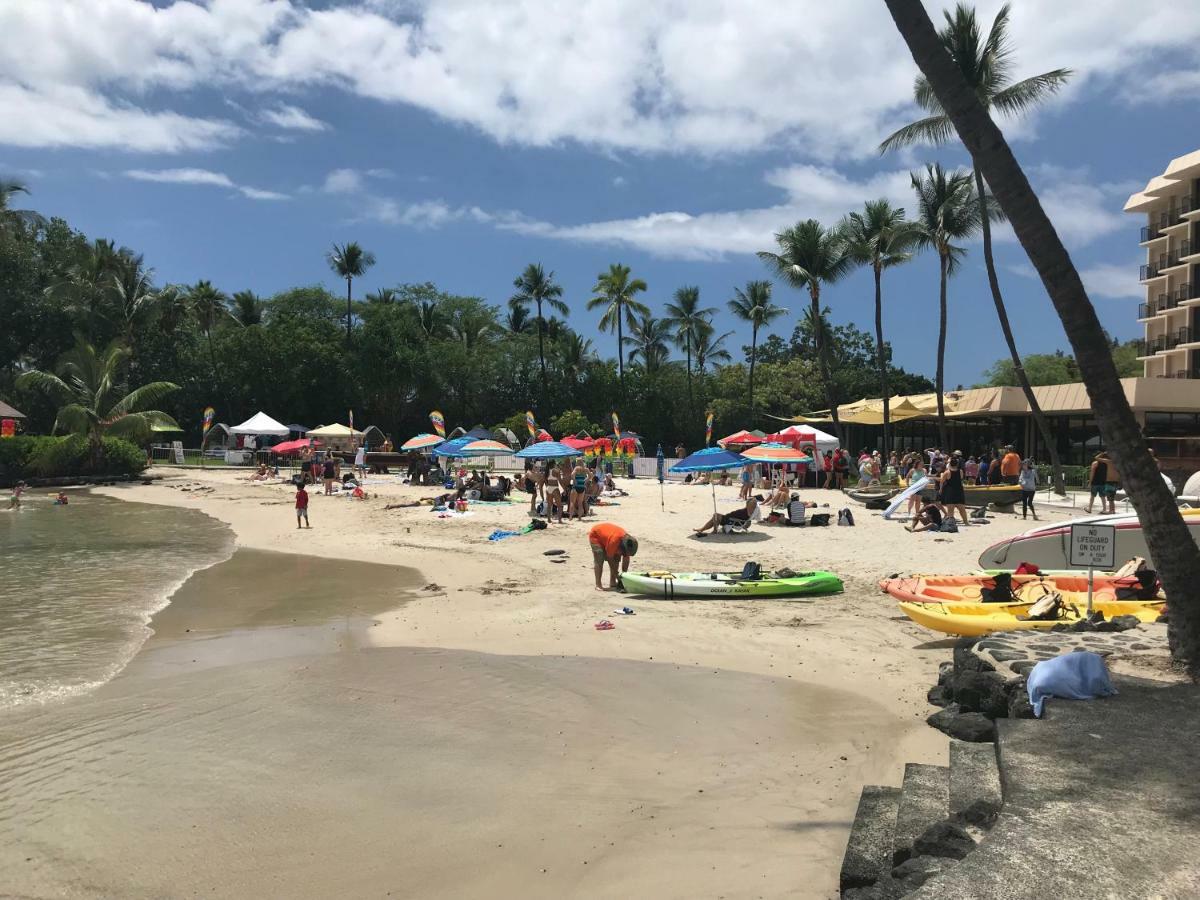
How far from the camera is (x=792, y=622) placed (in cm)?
986

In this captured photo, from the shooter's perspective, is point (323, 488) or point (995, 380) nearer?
point (323, 488)

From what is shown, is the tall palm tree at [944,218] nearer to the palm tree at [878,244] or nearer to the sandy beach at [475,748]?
the palm tree at [878,244]

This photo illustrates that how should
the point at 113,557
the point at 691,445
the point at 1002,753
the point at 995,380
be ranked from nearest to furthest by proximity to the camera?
1. the point at 1002,753
2. the point at 113,557
3. the point at 691,445
4. the point at 995,380

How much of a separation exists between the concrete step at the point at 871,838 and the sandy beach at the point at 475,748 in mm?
182

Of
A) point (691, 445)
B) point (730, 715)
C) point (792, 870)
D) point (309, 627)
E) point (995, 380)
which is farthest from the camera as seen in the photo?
point (995, 380)

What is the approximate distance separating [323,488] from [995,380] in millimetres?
64491

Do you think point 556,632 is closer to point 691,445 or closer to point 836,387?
point 691,445

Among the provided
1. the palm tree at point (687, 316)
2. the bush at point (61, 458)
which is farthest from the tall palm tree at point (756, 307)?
the bush at point (61, 458)

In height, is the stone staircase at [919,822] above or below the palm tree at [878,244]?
below

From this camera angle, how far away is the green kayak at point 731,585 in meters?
11.1

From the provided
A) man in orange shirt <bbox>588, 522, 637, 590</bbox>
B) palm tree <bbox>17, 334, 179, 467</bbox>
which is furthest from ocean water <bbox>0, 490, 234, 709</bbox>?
palm tree <bbox>17, 334, 179, 467</bbox>

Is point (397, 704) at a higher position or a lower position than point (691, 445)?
lower

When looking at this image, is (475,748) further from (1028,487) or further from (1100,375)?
(1028,487)

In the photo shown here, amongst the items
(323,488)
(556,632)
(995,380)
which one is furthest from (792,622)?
(995,380)
